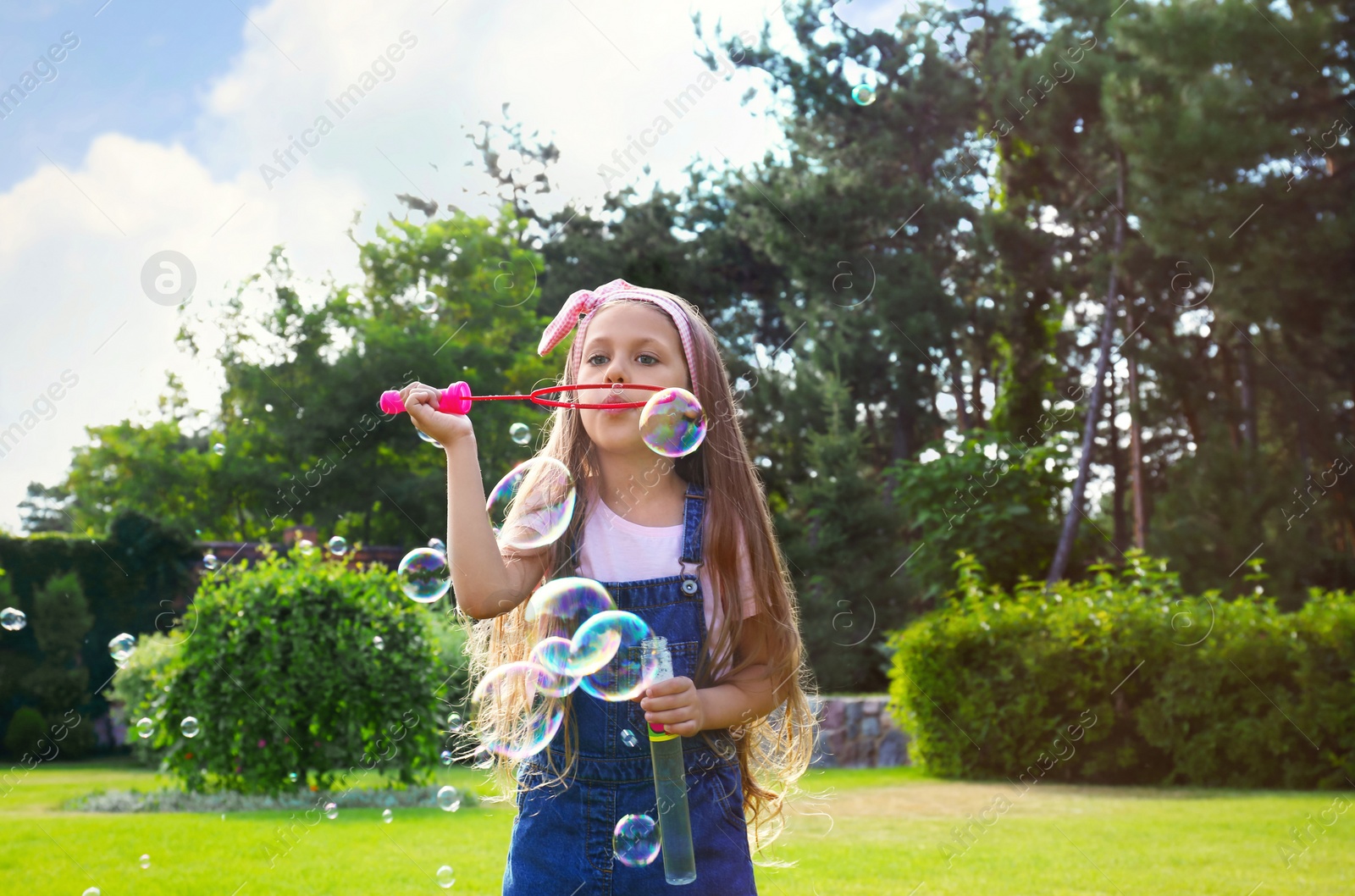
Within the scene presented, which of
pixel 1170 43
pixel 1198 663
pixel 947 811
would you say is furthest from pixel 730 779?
pixel 1170 43

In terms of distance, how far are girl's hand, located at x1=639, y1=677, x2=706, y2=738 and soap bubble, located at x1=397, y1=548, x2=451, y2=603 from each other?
1471 mm

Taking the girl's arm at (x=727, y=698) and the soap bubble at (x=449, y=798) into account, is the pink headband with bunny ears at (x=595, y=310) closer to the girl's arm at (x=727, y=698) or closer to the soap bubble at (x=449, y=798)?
the girl's arm at (x=727, y=698)

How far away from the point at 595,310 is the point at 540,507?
18.0 inches

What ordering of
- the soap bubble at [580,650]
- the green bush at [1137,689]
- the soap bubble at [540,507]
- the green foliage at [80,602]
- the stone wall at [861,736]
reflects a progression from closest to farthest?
the soap bubble at [580,650]
the soap bubble at [540,507]
the green bush at [1137,689]
the stone wall at [861,736]
the green foliage at [80,602]

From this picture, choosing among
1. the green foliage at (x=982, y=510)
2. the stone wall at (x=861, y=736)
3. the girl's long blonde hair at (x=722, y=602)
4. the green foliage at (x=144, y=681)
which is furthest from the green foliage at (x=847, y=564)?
the girl's long blonde hair at (x=722, y=602)

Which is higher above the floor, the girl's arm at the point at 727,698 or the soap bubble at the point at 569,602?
the soap bubble at the point at 569,602

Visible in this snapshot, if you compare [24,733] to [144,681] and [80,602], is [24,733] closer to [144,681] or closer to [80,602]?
[80,602]

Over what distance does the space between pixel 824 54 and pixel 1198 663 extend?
13.8 meters

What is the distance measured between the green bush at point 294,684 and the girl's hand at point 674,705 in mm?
5860

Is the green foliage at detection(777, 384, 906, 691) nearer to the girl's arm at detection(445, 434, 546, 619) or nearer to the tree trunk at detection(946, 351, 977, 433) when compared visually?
the tree trunk at detection(946, 351, 977, 433)

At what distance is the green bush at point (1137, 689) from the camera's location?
27.7ft

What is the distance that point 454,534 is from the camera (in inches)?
79.6

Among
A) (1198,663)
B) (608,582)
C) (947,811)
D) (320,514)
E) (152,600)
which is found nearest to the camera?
(608,582)

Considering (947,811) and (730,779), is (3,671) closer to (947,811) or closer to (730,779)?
(947,811)
